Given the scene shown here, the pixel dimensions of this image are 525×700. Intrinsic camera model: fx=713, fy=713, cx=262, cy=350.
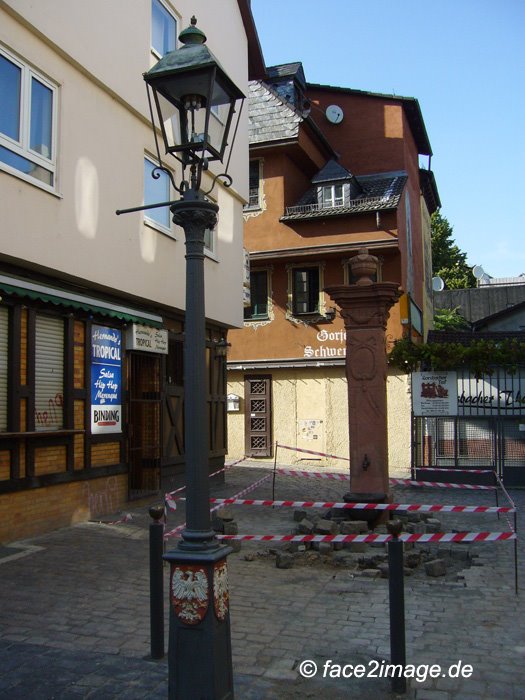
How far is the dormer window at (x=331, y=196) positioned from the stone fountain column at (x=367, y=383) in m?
12.8

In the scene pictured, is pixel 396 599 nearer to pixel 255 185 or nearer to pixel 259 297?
pixel 259 297

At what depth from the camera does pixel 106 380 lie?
38.2 ft

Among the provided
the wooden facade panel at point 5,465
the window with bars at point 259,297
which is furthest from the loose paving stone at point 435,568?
the window with bars at point 259,297

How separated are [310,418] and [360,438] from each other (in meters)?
11.7

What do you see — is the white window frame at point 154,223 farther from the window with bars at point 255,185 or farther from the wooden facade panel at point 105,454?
the window with bars at point 255,185

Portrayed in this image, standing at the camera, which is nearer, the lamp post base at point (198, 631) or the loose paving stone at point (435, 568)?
the lamp post base at point (198, 631)

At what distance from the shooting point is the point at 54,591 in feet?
23.7

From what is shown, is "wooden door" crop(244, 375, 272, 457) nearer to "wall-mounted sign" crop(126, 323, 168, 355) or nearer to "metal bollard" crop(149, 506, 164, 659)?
"wall-mounted sign" crop(126, 323, 168, 355)

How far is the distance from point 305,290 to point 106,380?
12.8 metres

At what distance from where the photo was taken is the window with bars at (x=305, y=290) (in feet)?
77.0

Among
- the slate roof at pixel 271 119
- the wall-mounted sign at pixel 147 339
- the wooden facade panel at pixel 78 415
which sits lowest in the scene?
the wooden facade panel at pixel 78 415

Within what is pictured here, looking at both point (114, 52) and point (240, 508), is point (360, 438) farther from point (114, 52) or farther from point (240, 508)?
point (114, 52)

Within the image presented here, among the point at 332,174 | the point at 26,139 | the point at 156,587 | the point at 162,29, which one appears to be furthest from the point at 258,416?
the point at 156,587

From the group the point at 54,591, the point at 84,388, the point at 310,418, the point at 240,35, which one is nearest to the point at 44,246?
the point at 84,388
